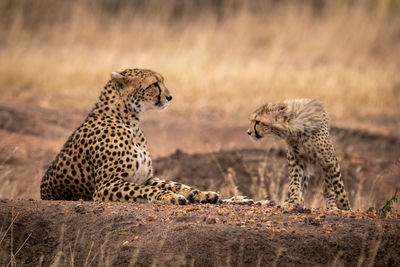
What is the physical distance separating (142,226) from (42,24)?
39.1 ft

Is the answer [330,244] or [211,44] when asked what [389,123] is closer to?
[211,44]

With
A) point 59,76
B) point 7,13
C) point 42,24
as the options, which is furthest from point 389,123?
point 7,13

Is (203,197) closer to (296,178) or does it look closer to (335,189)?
(296,178)

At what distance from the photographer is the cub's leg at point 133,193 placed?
3773mm

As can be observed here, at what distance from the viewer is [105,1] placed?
50.3ft

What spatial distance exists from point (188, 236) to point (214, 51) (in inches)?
402

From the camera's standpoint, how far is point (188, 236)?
3012 mm

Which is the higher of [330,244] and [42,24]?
[42,24]

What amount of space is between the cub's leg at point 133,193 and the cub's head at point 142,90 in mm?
632

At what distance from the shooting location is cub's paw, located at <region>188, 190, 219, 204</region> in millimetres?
3863

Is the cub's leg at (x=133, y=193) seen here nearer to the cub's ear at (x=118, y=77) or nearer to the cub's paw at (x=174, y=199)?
the cub's paw at (x=174, y=199)

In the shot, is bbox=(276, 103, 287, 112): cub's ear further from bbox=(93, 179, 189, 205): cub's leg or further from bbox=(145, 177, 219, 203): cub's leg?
bbox=(93, 179, 189, 205): cub's leg

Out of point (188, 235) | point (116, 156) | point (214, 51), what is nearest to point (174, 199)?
point (116, 156)

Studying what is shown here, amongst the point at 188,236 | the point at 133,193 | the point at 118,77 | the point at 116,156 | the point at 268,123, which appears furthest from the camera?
the point at 268,123
